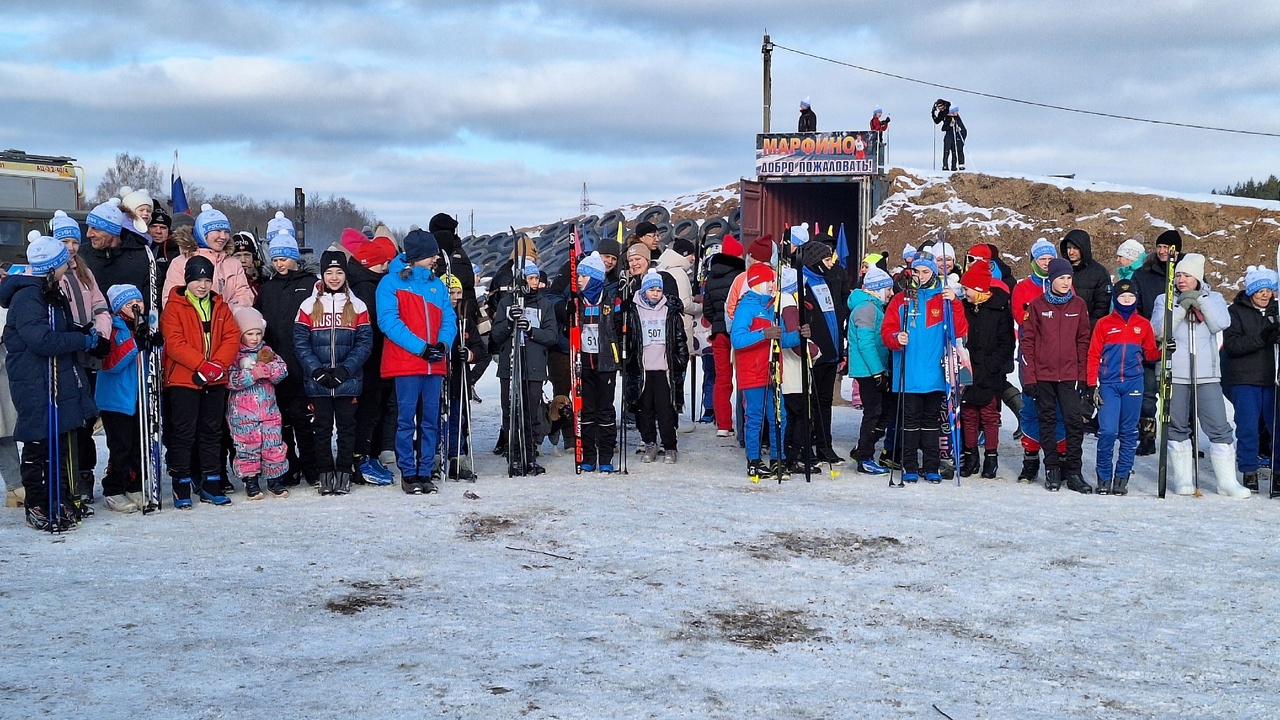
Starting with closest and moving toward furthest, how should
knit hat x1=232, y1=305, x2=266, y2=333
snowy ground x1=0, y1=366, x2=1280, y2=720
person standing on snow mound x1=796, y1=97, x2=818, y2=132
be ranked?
snowy ground x1=0, y1=366, x2=1280, y2=720 < knit hat x1=232, y1=305, x2=266, y2=333 < person standing on snow mound x1=796, y1=97, x2=818, y2=132

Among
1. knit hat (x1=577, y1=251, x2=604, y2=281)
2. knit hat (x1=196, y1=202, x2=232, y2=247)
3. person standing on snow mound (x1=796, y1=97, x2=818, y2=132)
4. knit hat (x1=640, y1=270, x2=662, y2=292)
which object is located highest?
person standing on snow mound (x1=796, y1=97, x2=818, y2=132)

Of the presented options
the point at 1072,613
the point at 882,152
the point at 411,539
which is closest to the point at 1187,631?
the point at 1072,613

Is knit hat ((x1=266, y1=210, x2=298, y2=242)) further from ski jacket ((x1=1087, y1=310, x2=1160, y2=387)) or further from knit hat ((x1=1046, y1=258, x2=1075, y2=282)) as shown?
ski jacket ((x1=1087, y1=310, x2=1160, y2=387))

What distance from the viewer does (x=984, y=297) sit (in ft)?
29.8

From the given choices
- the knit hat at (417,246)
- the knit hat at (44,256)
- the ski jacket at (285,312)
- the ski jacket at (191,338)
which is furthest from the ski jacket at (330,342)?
the knit hat at (44,256)

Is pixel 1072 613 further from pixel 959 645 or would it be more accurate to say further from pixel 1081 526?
pixel 1081 526

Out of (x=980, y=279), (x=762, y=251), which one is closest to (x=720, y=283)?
(x=762, y=251)

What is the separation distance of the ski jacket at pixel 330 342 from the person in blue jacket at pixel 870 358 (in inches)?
162

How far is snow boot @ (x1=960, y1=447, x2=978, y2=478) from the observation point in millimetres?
9180

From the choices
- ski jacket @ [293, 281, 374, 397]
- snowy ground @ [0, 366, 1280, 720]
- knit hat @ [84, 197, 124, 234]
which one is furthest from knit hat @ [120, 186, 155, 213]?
snowy ground @ [0, 366, 1280, 720]

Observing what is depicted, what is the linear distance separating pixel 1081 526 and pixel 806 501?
1.90m

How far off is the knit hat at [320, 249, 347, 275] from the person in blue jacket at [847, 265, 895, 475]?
4.33 m

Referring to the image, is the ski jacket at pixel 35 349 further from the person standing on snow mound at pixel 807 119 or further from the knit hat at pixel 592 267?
the person standing on snow mound at pixel 807 119

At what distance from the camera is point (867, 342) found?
921cm
